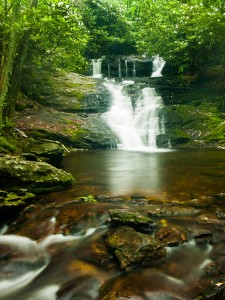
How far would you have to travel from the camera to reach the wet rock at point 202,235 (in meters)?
4.07

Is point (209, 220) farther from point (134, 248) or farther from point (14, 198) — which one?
point (14, 198)

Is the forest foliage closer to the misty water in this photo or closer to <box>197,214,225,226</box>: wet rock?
the misty water

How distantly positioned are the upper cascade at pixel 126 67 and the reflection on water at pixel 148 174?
1276cm

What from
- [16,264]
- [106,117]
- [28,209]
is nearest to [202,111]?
[106,117]

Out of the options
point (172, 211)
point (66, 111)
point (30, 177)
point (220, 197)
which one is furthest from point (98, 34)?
point (172, 211)

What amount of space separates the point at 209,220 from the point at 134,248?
1602mm

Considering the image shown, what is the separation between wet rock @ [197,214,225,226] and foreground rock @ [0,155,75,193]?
3.23 metres

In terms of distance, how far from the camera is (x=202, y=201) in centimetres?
553

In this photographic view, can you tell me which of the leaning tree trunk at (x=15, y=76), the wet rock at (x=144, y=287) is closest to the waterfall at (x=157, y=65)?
the leaning tree trunk at (x=15, y=76)

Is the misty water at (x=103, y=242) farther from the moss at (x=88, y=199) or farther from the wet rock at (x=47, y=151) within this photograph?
the wet rock at (x=47, y=151)

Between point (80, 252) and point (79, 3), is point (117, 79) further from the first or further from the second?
point (80, 252)

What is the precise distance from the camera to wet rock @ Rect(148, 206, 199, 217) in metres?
4.85

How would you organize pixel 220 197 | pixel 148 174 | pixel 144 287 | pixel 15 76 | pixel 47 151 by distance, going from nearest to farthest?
→ pixel 144 287 → pixel 220 197 → pixel 148 174 → pixel 47 151 → pixel 15 76

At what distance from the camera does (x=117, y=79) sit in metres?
20.6
